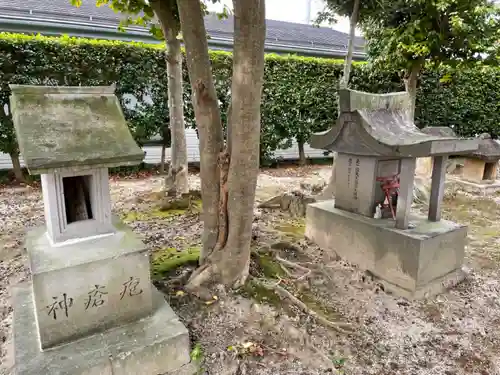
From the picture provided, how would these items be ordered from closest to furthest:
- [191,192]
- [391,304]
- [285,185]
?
[391,304]
[191,192]
[285,185]

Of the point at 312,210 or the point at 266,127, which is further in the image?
the point at 266,127

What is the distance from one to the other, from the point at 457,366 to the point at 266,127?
9452mm

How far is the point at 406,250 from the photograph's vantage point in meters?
4.18

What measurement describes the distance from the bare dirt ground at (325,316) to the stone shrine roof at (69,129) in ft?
5.52

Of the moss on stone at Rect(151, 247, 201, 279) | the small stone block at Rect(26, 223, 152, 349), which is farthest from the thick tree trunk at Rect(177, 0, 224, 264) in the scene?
the small stone block at Rect(26, 223, 152, 349)

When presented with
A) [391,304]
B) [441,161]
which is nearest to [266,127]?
[441,161]

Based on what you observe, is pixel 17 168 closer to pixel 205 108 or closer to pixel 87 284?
pixel 205 108

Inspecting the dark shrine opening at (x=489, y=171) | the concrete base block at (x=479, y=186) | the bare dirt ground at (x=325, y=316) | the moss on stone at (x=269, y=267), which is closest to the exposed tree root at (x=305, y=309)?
the bare dirt ground at (x=325, y=316)

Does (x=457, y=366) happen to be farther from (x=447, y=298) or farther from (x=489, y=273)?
(x=489, y=273)

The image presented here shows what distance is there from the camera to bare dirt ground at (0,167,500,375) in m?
3.08

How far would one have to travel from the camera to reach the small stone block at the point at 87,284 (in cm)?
268

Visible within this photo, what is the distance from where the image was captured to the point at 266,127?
11.8m

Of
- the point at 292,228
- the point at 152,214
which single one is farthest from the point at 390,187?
the point at 152,214

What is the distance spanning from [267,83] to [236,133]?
8623mm
